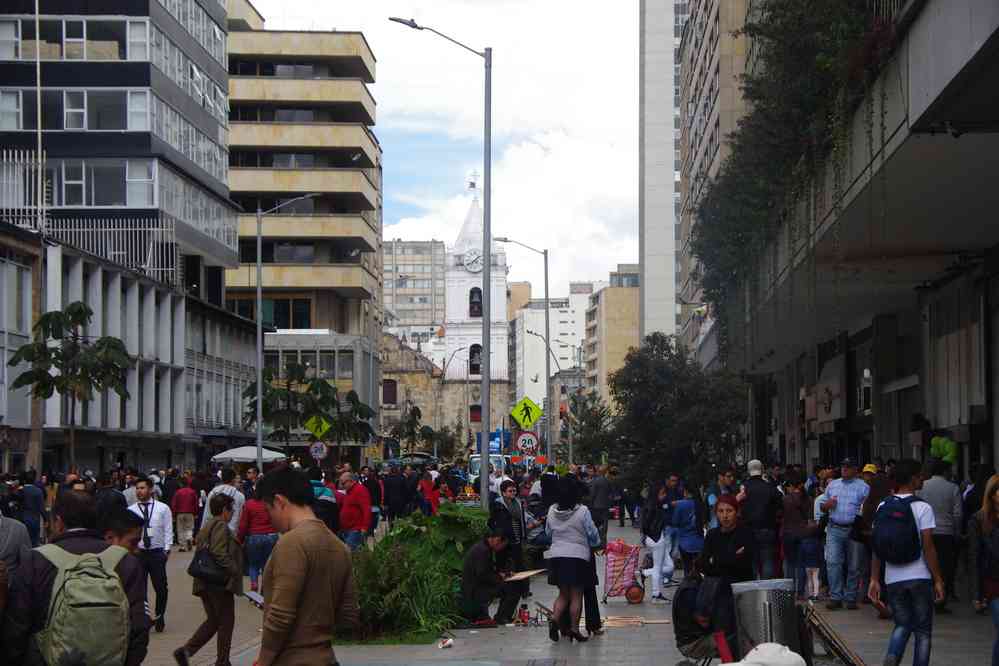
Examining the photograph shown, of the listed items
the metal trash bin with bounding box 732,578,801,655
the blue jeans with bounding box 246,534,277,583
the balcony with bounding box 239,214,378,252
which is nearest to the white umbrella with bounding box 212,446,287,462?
the blue jeans with bounding box 246,534,277,583

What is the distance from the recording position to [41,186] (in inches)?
2083

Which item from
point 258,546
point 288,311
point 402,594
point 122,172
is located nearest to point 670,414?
point 258,546

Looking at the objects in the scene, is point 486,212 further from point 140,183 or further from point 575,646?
point 140,183

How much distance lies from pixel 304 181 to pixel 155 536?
71636mm

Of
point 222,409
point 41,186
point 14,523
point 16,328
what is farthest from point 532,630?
point 222,409

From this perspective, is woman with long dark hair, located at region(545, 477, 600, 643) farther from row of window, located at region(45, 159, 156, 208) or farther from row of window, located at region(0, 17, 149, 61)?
row of window, located at region(0, 17, 149, 61)

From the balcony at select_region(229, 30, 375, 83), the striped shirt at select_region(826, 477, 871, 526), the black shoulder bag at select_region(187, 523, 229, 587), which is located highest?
the balcony at select_region(229, 30, 375, 83)

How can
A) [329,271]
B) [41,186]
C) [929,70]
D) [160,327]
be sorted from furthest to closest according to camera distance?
1. [329,271]
2. [160,327]
3. [41,186]
4. [929,70]

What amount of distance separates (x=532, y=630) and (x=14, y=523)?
10.4 metres

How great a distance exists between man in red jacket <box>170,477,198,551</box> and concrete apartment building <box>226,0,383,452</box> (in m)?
51.3

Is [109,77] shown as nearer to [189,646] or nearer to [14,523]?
[189,646]

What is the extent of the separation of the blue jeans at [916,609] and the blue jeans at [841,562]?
275 inches

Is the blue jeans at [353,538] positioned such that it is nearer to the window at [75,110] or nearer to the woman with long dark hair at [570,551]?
the woman with long dark hair at [570,551]

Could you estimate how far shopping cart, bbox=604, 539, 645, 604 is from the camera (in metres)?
21.0
